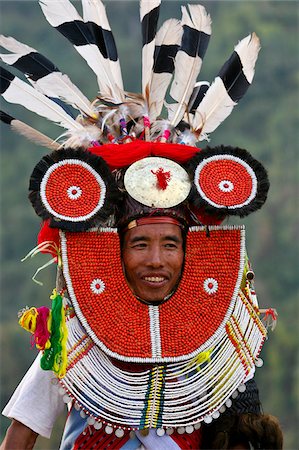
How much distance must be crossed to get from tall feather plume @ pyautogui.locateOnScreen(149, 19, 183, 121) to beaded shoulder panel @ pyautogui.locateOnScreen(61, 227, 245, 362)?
2.06ft

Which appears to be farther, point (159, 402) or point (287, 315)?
point (287, 315)

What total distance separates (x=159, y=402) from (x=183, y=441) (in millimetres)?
184

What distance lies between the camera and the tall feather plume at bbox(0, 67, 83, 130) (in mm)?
5262

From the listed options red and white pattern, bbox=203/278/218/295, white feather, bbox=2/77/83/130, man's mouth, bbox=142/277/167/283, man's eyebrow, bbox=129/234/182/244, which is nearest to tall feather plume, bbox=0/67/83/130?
white feather, bbox=2/77/83/130

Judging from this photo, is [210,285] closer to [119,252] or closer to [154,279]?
[154,279]

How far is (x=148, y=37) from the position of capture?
→ 210 inches

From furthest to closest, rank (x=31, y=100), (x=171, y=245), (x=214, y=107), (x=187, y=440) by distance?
(x=214, y=107)
(x=31, y=100)
(x=171, y=245)
(x=187, y=440)

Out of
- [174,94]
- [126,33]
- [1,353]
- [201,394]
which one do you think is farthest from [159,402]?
[126,33]

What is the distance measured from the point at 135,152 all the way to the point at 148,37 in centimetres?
55

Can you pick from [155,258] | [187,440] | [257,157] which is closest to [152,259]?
[155,258]

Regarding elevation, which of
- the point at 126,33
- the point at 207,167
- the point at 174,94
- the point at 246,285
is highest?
the point at 126,33

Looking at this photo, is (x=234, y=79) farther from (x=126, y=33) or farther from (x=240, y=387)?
(x=126, y=33)

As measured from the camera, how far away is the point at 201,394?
498 cm

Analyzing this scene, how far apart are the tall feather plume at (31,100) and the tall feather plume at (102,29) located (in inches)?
10.8
